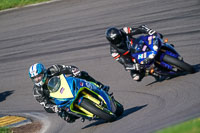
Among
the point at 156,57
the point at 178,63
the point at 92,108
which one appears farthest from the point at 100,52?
the point at 92,108

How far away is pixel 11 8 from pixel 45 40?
7.81 m

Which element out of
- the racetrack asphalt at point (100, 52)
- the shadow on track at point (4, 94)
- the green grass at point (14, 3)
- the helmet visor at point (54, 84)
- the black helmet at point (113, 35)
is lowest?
the shadow on track at point (4, 94)

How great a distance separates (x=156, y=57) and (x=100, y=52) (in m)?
4.95

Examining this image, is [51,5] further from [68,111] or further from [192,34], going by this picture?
[68,111]

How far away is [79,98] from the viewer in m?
8.06

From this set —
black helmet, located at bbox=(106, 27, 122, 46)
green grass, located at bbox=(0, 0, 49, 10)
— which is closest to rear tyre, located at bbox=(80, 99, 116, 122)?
black helmet, located at bbox=(106, 27, 122, 46)

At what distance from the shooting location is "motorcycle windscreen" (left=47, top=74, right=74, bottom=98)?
26.0 ft

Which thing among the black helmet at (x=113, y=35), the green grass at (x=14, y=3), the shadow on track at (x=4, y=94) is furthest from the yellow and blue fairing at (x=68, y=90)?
the green grass at (x=14, y=3)

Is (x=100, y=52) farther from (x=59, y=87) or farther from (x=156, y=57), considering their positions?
(x=59, y=87)

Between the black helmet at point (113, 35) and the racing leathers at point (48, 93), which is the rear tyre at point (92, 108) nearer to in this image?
the racing leathers at point (48, 93)

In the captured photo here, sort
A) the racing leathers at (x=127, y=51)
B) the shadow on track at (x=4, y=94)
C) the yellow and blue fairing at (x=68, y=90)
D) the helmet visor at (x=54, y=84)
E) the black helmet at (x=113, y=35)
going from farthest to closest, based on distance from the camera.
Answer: the shadow on track at (x=4, y=94) < the racing leathers at (x=127, y=51) < the black helmet at (x=113, y=35) < the helmet visor at (x=54, y=84) < the yellow and blue fairing at (x=68, y=90)

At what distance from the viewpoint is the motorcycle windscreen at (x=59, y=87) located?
794 cm

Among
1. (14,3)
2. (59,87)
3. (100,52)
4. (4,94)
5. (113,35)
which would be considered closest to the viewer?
(59,87)

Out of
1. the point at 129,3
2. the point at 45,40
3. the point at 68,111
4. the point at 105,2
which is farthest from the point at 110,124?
the point at 105,2
